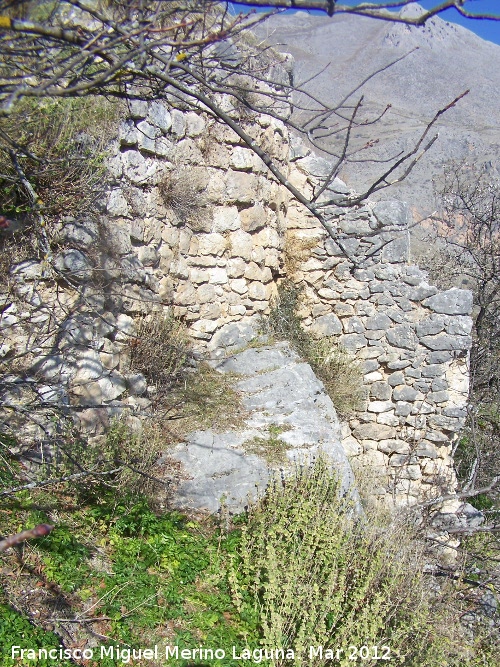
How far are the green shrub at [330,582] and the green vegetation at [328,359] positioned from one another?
190 centimetres

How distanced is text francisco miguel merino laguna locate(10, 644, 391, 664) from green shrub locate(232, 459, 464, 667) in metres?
0.02

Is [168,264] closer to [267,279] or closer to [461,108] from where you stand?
[267,279]

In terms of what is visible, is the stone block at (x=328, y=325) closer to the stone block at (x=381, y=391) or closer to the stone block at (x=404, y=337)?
the stone block at (x=404, y=337)

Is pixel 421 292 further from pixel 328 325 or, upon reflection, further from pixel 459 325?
pixel 328 325

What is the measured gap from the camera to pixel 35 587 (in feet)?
10.2

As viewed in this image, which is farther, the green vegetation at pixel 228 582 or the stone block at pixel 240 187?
the stone block at pixel 240 187

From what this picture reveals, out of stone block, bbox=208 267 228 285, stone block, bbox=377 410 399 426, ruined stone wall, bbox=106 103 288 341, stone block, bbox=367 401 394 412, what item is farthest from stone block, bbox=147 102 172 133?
stone block, bbox=377 410 399 426

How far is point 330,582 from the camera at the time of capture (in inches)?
142

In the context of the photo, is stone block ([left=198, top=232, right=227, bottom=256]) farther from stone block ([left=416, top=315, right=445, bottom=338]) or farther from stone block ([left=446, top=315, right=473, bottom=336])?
stone block ([left=446, top=315, right=473, bottom=336])

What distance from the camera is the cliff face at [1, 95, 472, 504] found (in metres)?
4.46

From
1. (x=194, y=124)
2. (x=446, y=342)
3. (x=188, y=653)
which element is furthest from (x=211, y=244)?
(x=188, y=653)

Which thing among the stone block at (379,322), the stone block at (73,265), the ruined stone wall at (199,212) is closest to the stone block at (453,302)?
the stone block at (379,322)

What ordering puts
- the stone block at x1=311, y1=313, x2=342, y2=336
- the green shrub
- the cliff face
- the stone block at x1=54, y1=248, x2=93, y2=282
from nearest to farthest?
the green shrub
the stone block at x1=54, y1=248, x2=93, y2=282
the cliff face
the stone block at x1=311, y1=313, x2=342, y2=336

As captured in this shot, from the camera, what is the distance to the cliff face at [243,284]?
14.6ft
